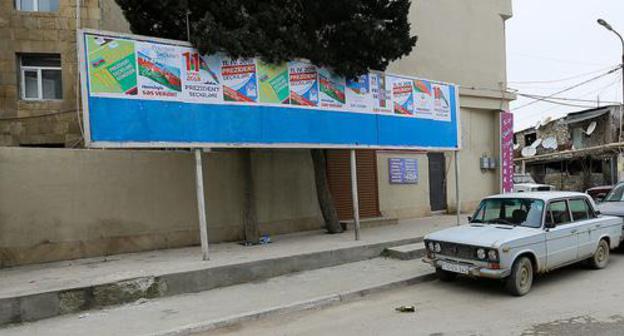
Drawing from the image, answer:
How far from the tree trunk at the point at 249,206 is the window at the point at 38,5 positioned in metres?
7.09

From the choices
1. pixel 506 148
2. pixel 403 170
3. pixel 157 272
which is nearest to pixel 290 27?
pixel 157 272

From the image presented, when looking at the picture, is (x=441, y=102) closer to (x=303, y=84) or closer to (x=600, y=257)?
(x=303, y=84)

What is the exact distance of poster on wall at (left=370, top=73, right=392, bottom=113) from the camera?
10.8 metres

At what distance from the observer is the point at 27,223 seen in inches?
330

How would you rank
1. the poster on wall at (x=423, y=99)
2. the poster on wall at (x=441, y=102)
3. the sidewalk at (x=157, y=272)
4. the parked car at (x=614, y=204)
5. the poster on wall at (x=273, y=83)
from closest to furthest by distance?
the sidewalk at (x=157, y=272)
the poster on wall at (x=273, y=83)
the parked car at (x=614, y=204)
the poster on wall at (x=423, y=99)
the poster on wall at (x=441, y=102)

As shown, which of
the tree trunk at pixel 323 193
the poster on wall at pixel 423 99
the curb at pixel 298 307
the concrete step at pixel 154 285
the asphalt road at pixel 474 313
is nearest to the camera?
the asphalt road at pixel 474 313

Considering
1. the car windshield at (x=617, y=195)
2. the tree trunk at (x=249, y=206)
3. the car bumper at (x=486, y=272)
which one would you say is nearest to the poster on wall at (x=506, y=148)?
the car windshield at (x=617, y=195)

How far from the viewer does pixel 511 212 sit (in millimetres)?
7906

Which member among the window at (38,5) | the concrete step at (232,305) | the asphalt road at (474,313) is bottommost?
the asphalt road at (474,313)

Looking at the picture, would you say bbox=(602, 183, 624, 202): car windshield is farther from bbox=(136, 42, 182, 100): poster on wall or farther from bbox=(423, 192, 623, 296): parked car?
bbox=(136, 42, 182, 100): poster on wall

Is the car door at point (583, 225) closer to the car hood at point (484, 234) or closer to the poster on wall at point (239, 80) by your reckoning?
the car hood at point (484, 234)

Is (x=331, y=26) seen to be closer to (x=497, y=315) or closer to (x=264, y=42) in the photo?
(x=264, y=42)

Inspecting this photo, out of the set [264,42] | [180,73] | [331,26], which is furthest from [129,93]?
[331,26]

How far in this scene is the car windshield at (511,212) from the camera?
24.8ft
